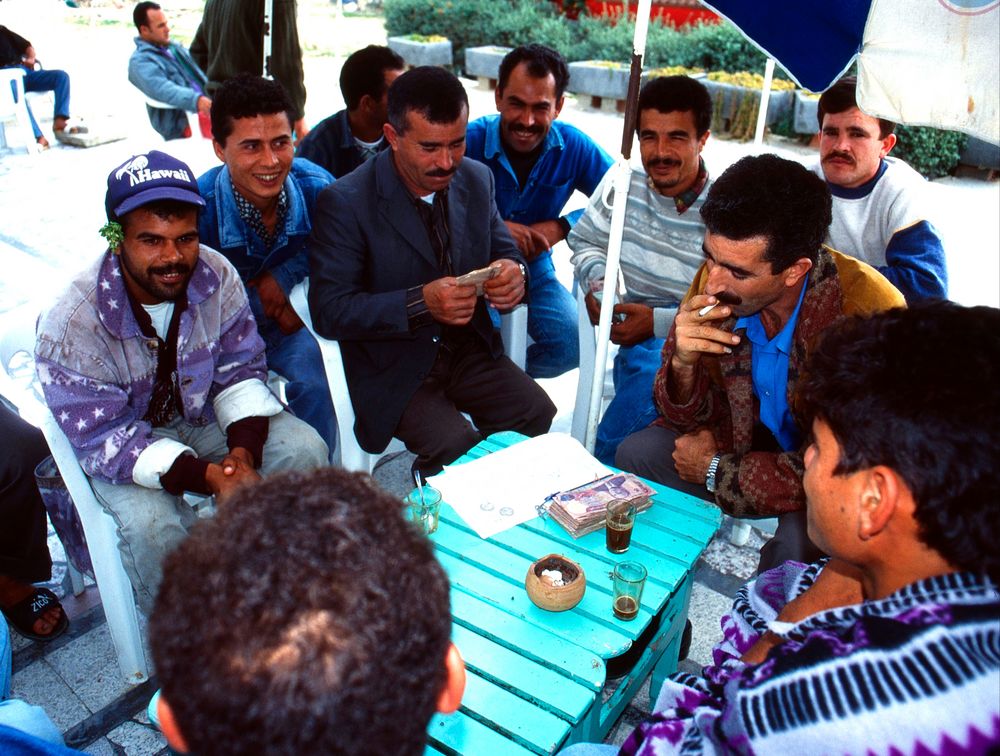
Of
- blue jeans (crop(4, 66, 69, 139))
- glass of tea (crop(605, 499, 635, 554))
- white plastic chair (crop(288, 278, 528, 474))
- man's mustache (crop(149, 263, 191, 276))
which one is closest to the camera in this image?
glass of tea (crop(605, 499, 635, 554))

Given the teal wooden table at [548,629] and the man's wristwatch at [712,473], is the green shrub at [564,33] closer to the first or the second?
the man's wristwatch at [712,473]

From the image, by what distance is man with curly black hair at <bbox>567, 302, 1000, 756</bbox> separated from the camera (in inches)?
42.8

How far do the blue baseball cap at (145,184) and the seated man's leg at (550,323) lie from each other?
1.91m

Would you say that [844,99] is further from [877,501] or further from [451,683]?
[451,683]

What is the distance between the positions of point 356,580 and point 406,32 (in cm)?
1627

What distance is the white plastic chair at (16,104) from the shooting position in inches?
328

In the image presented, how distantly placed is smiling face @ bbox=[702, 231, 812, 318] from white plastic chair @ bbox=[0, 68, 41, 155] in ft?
28.4

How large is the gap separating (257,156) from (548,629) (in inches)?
89.8

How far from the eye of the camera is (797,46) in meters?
2.98

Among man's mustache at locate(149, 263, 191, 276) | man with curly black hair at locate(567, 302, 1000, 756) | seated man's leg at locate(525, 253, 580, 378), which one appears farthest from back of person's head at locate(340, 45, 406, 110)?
man with curly black hair at locate(567, 302, 1000, 756)

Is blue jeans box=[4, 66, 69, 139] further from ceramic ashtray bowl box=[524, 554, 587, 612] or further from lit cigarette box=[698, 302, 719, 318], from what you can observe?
ceramic ashtray bowl box=[524, 554, 587, 612]

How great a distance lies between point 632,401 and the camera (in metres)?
3.33

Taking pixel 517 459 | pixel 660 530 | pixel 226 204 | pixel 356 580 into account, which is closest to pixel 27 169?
pixel 226 204

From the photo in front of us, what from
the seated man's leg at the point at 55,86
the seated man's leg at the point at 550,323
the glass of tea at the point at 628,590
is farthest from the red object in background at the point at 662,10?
the glass of tea at the point at 628,590
